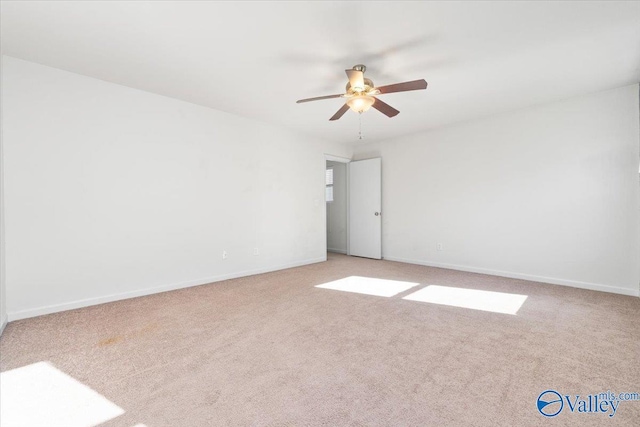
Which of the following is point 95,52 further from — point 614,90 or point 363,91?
point 614,90

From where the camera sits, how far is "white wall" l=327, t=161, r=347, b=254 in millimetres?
6914

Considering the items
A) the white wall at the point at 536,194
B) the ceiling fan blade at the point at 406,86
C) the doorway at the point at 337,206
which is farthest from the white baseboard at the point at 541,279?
the ceiling fan blade at the point at 406,86

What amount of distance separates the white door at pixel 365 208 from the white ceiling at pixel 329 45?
2.39 metres

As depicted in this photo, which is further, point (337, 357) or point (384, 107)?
point (384, 107)

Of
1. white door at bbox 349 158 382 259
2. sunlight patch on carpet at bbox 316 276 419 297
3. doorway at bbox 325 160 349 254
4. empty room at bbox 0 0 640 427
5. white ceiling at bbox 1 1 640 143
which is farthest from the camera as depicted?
doorway at bbox 325 160 349 254

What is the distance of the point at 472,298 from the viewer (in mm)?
3307

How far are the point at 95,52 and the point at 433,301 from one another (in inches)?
172

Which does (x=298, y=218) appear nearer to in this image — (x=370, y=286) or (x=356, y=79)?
(x=370, y=286)

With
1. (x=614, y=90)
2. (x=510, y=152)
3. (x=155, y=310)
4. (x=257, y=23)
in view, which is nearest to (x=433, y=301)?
(x=510, y=152)

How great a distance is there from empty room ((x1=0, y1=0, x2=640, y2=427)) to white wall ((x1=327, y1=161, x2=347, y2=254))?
Result: 1.76 metres
